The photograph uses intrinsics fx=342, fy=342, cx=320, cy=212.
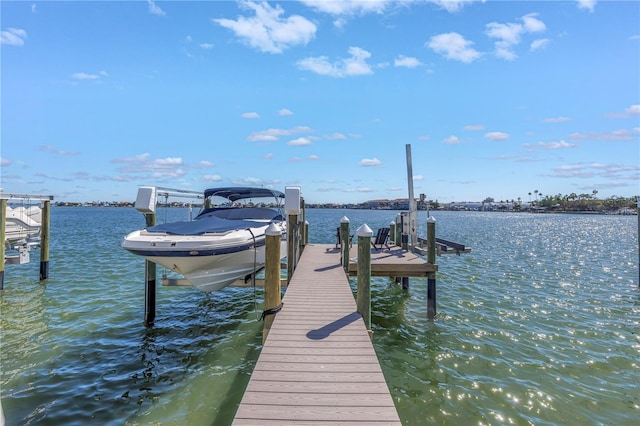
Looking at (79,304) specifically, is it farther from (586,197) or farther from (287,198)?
(586,197)

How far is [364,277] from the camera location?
19.1 ft

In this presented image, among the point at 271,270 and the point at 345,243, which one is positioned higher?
the point at 345,243

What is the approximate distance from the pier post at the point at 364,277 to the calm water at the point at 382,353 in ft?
4.62

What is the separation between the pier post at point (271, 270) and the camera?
551cm

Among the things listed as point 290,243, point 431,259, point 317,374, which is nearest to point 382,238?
point 431,259

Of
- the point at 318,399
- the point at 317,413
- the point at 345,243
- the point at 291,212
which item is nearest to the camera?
the point at 317,413

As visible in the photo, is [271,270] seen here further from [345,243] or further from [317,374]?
[345,243]

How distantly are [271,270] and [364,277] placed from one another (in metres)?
1.58

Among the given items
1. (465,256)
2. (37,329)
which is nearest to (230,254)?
(37,329)

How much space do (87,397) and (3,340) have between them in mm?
3797

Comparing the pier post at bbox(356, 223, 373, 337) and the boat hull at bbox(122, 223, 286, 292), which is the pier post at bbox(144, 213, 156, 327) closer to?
the boat hull at bbox(122, 223, 286, 292)

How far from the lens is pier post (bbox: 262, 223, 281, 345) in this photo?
5.51m

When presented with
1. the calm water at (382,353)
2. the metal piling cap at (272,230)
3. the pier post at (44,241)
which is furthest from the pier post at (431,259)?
the pier post at (44,241)

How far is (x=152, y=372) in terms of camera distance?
630 centimetres
